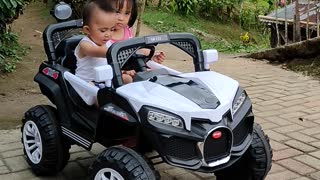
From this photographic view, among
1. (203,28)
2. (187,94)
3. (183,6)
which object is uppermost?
(187,94)

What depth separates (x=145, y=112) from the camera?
2.72 meters

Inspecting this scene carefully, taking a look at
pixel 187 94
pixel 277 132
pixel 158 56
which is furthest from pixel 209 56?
pixel 277 132

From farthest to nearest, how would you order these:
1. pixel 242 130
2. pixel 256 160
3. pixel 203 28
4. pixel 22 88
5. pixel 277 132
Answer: pixel 203 28 < pixel 22 88 < pixel 277 132 < pixel 256 160 < pixel 242 130

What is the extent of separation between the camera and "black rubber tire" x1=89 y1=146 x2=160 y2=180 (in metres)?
2.67

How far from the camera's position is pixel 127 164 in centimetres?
270

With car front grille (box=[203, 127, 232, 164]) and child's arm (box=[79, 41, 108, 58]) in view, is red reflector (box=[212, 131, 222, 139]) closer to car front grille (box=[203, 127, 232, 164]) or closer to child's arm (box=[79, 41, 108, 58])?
car front grille (box=[203, 127, 232, 164])

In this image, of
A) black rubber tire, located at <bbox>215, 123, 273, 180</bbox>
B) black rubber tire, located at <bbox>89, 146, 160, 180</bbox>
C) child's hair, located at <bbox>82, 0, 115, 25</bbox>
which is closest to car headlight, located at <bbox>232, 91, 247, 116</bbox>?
black rubber tire, located at <bbox>215, 123, 273, 180</bbox>

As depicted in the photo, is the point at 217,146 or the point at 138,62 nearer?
the point at 217,146

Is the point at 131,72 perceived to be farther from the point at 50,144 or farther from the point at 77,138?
the point at 50,144

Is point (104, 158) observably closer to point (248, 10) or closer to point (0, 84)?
point (0, 84)

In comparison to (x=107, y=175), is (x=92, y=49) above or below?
above

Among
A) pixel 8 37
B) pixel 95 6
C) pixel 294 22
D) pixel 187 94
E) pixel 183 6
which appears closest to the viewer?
pixel 187 94

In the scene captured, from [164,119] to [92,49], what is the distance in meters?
0.91

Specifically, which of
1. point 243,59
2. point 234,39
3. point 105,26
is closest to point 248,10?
point 234,39
